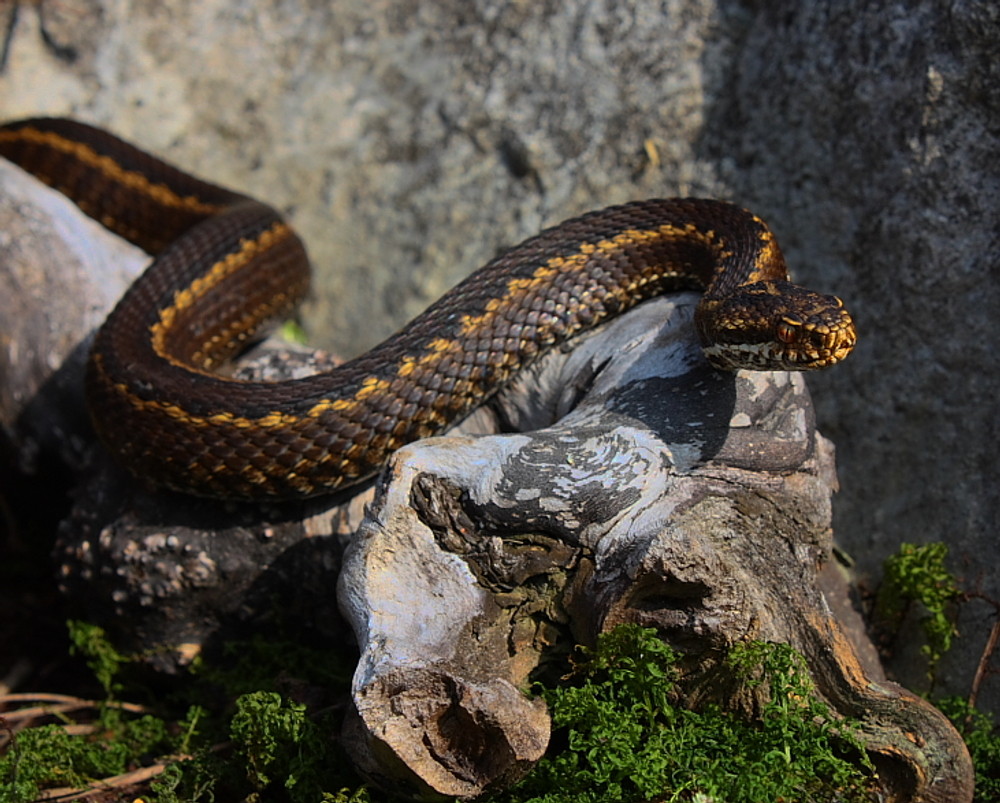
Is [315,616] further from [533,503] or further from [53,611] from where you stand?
[53,611]

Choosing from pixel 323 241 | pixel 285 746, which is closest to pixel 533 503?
pixel 285 746

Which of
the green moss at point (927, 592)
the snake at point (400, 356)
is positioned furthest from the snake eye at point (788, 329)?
the green moss at point (927, 592)

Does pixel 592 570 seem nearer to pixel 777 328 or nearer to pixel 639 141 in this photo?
pixel 777 328

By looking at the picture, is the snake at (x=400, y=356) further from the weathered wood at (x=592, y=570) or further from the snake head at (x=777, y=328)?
the weathered wood at (x=592, y=570)

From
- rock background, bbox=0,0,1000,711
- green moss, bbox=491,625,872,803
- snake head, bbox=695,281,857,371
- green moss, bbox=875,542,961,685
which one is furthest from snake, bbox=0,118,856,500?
green moss, bbox=875,542,961,685

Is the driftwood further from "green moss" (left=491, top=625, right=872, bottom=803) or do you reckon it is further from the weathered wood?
"green moss" (left=491, top=625, right=872, bottom=803)

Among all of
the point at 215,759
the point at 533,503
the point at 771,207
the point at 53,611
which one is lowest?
the point at 53,611

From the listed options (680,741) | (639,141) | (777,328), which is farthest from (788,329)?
(639,141)
